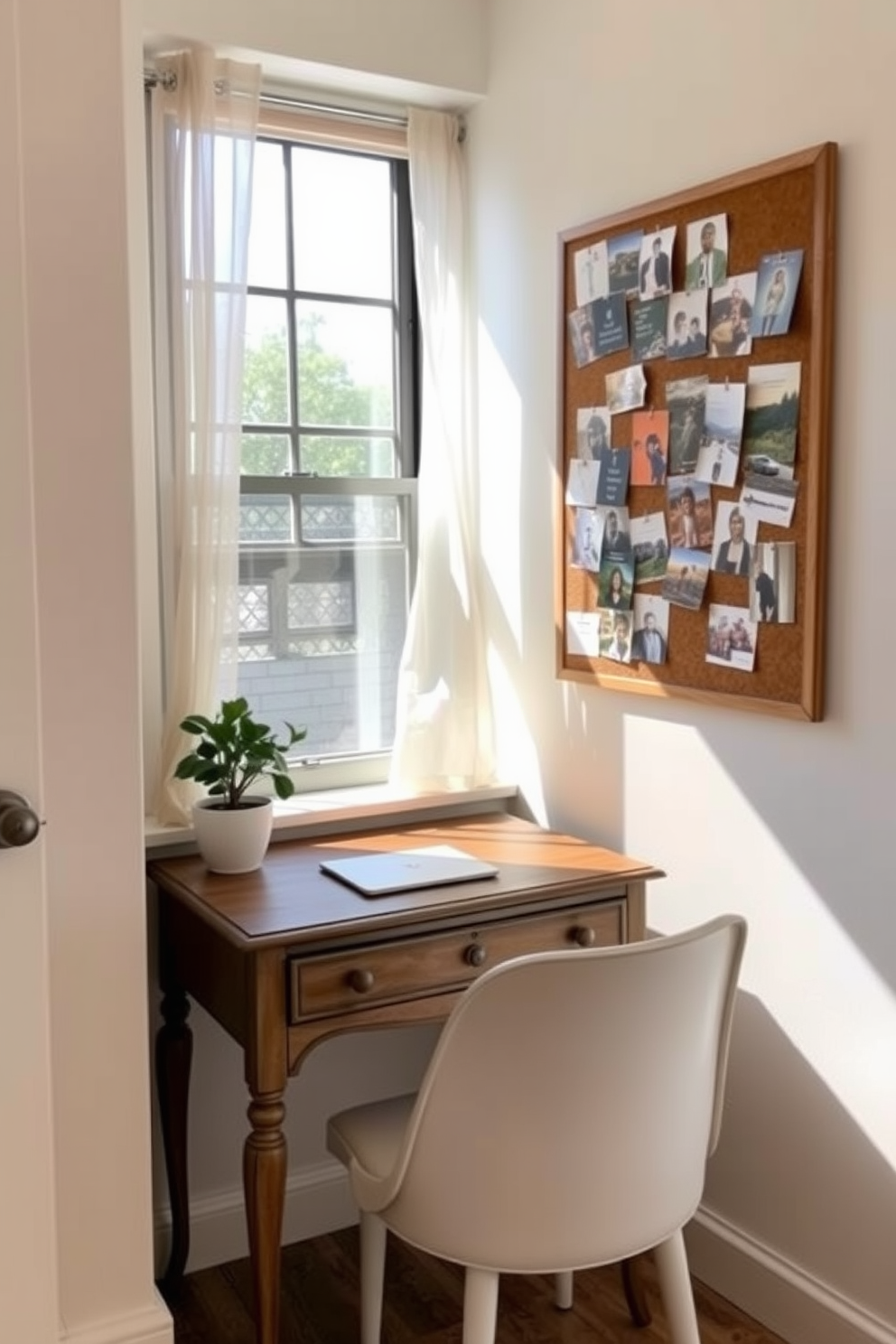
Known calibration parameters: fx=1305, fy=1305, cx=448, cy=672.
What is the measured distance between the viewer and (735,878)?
7.32ft

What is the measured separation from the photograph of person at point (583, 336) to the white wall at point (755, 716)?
93mm

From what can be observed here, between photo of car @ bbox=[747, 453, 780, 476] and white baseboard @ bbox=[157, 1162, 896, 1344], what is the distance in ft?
4.28

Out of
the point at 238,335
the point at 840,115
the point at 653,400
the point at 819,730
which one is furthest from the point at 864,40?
the point at 238,335

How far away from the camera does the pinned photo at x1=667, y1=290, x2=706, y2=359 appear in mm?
2174

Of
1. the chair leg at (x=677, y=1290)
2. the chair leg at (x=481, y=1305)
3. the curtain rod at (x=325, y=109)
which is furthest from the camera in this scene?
the curtain rod at (x=325, y=109)

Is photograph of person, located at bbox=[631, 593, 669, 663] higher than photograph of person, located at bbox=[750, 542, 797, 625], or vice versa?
photograph of person, located at bbox=[750, 542, 797, 625]

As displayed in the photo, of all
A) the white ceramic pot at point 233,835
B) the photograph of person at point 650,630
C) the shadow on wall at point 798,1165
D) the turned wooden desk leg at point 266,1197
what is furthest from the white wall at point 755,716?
the turned wooden desk leg at point 266,1197

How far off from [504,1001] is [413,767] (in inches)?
44.9

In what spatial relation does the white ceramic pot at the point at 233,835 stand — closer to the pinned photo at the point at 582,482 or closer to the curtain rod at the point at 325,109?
the pinned photo at the point at 582,482

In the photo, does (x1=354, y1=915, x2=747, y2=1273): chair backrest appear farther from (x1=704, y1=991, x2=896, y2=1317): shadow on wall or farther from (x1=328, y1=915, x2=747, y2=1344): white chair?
(x1=704, y1=991, x2=896, y2=1317): shadow on wall

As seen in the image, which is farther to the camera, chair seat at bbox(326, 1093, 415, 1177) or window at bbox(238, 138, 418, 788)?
window at bbox(238, 138, 418, 788)

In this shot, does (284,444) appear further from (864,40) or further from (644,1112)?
(644,1112)

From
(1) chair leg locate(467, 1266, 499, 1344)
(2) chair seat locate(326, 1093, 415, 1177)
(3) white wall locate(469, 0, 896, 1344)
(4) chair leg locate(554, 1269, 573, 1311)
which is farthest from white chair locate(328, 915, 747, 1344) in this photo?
(4) chair leg locate(554, 1269, 573, 1311)

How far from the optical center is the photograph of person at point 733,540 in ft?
6.95
